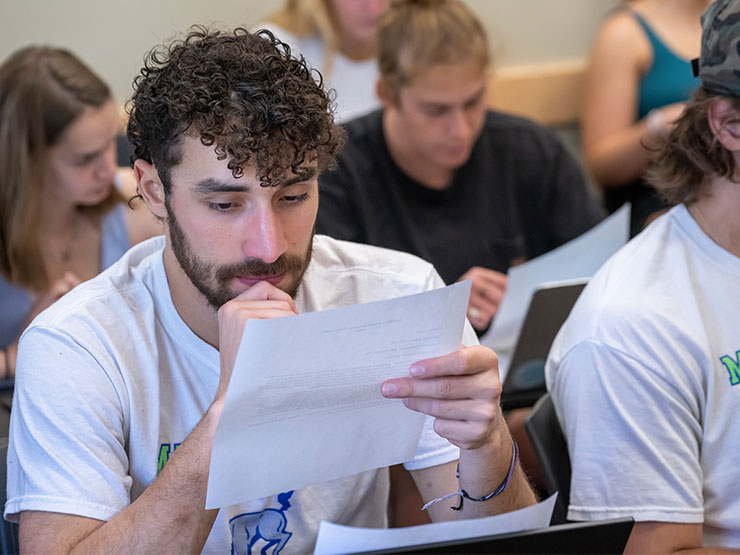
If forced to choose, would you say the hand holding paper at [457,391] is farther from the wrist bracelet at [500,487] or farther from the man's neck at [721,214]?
the man's neck at [721,214]

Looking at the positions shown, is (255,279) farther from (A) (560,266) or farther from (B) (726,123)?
(A) (560,266)

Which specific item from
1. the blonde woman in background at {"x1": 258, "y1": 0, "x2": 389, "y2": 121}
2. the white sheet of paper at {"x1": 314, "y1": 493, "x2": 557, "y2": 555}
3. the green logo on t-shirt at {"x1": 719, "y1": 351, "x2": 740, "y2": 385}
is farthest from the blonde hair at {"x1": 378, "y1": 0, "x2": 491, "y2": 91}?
the white sheet of paper at {"x1": 314, "y1": 493, "x2": 557, "y2": 555}

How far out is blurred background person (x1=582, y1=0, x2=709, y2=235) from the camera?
2.88 meters

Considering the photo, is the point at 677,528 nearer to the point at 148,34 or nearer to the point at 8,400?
the point at 8,400

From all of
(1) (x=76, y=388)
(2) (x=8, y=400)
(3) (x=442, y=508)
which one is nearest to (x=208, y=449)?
(1) (x=76, y=388)

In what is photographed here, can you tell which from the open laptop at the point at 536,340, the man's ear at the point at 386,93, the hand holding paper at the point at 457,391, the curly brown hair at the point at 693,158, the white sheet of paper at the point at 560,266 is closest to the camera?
the hand holding paper at the point at 457,391

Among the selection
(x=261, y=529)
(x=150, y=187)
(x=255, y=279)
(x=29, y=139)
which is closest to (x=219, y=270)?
(x=255, y=279)

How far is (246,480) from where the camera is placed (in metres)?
0.99

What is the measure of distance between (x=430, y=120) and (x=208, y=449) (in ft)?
4.51

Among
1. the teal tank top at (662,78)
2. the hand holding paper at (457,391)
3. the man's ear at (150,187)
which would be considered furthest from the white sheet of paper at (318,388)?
the teal tank top at (662,78)

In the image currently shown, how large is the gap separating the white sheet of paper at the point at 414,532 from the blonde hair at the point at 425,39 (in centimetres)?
146

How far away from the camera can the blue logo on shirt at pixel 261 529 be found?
1.18 m

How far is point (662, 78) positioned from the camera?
292cm

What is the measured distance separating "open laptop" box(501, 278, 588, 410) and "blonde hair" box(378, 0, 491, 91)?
2.50 feet
